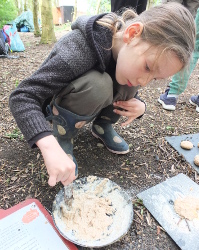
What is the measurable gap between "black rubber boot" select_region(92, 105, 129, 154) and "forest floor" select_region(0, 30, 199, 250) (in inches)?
1.8

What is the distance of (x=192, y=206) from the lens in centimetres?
100

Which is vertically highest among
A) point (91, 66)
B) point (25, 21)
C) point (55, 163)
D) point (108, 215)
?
point (91, 66)

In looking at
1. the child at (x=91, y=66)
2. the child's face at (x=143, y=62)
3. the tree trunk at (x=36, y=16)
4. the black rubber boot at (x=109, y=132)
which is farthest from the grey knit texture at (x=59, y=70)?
the tree trunk at (x=36, y=16)

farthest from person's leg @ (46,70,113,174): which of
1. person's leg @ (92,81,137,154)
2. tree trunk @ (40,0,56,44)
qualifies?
tree trunk @ (40,0,56,44)

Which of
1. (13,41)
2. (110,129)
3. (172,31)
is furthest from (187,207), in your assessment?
(13,41)

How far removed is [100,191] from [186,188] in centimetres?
47

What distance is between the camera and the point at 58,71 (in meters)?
0.85

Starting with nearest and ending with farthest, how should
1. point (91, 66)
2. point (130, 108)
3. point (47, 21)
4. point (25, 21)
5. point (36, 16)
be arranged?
1. point (91, 66)
2. point (130, 108)
3. point (47, 21)
4. point (36, 16)
5. point (25, 21)

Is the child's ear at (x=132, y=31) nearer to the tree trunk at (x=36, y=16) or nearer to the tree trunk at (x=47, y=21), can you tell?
the tree trunk at (x=47, y=21)

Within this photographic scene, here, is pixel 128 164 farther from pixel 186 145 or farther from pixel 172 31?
pixel 172 31

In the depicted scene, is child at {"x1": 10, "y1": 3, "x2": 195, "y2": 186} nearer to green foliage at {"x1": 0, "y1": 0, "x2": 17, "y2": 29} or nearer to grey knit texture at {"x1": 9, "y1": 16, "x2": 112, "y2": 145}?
grey knit texture at {"x1": 9, "y1": 16, "x2": 112, "y2": 145}

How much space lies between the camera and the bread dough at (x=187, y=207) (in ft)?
3.17

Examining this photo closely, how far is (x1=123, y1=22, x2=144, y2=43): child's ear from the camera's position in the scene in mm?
842

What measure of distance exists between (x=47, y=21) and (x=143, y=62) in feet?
12.2
